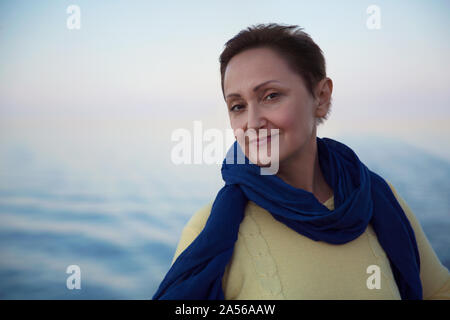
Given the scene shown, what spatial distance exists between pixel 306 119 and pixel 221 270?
51cm

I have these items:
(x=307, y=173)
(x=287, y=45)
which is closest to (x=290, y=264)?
(x=307, y=173)

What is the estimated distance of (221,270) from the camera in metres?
1.01

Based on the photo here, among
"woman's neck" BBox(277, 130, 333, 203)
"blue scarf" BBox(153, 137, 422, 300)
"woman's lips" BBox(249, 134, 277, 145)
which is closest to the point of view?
"blue scarf" BBox(153, 137, 422, 300)

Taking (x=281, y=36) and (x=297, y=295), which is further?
(x=281, y=36)

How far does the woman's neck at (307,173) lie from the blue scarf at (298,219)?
3 cm

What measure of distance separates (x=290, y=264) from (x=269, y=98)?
1.57ft

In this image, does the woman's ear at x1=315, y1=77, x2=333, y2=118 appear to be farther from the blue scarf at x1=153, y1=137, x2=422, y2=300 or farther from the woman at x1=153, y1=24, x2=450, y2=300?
the blue scarf at x1=153, y1=137, x2=422, y2=300

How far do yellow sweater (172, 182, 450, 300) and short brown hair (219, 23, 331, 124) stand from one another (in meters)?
0.45

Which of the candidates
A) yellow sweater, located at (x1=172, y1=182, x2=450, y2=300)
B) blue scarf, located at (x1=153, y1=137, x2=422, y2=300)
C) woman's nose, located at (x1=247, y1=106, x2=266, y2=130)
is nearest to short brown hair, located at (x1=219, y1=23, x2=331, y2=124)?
woman's nose, located at (x1=247, y1=106, x2=266, y2=130)

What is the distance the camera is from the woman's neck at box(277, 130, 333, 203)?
1.25m

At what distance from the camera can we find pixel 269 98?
1.12m

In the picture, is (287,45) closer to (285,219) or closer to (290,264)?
(285,219)
